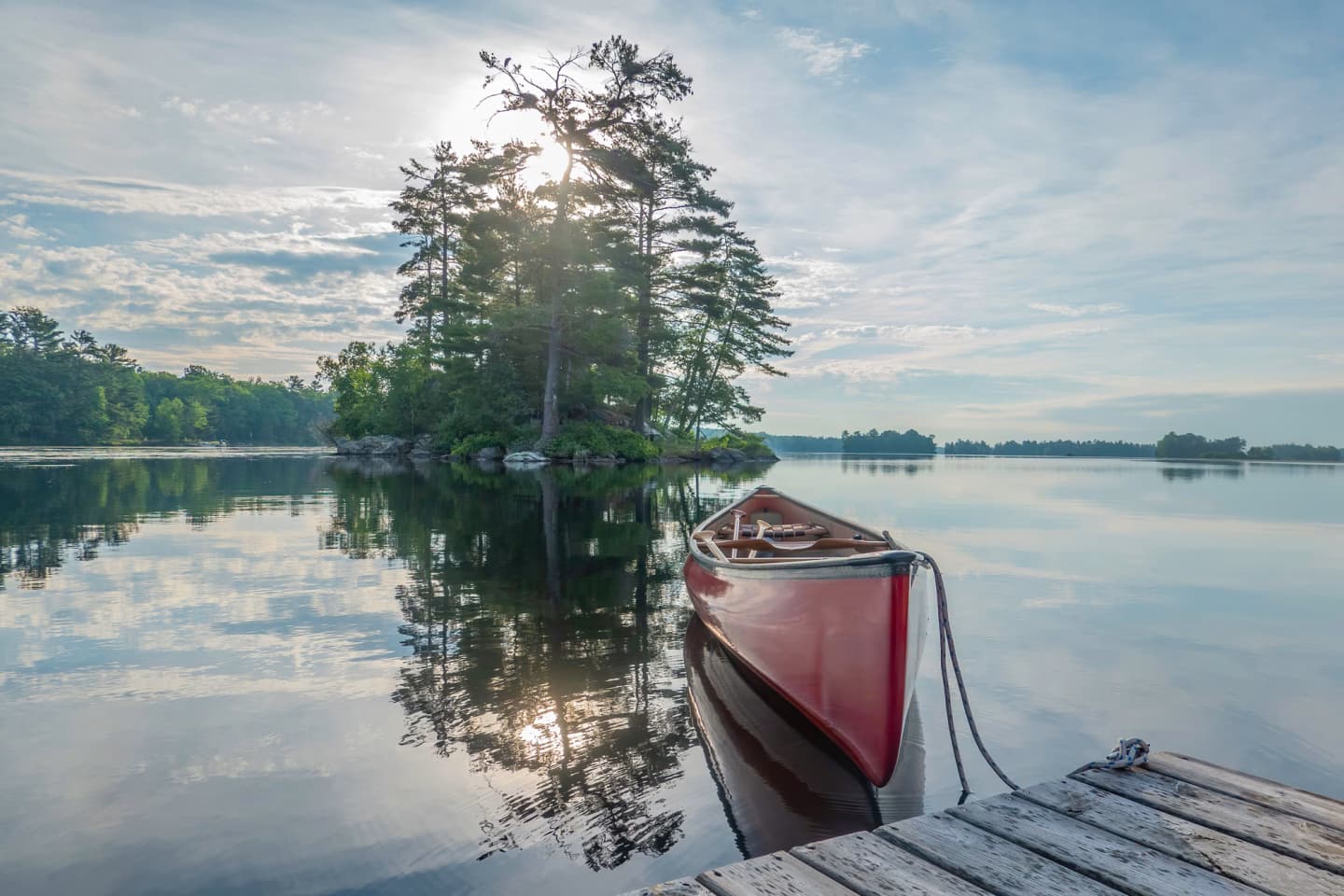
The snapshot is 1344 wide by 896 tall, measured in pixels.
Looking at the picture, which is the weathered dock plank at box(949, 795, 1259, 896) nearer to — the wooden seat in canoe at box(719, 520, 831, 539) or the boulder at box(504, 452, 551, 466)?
the wooden seat in canoe at box(719, 520, 831, 539)

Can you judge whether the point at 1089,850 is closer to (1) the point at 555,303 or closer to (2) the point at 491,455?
(1) the point at 555,303

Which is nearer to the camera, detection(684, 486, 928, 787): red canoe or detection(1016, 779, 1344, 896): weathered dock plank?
detection(1016, 779, 1344, 896): weathered dock plank

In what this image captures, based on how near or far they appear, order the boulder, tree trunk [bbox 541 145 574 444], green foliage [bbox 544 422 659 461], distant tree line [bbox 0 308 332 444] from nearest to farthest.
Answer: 1. tree trunk [bbox 541 145 574 444]
2. the boulder
3. green foliage [bbox 544 422 659 461]
4. distant tree line [bbox 0 308 332 444]

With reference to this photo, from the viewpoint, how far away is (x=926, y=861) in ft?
8.38

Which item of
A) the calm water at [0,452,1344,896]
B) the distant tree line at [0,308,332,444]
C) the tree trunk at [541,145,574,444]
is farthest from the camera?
the distant tree line at [0,308,332,444]

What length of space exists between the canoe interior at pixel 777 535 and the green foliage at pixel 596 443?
26.3 metres

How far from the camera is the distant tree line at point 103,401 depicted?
70812mm

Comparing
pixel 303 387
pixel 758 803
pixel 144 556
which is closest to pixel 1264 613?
pixel 758 803

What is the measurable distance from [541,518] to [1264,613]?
37.2ft

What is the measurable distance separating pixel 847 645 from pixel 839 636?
72 millimetres

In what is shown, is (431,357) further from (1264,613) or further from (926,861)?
(926,861)

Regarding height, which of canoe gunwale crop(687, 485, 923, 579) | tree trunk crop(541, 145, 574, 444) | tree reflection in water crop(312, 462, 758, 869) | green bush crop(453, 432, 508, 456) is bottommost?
tree reflection in water crop(312, 462, 758, 869)

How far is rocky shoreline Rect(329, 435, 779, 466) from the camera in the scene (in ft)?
117

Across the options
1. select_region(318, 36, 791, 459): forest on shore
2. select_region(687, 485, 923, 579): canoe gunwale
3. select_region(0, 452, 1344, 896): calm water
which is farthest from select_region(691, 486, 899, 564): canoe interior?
select_region(318, 36, 791, 459): forest on shore
